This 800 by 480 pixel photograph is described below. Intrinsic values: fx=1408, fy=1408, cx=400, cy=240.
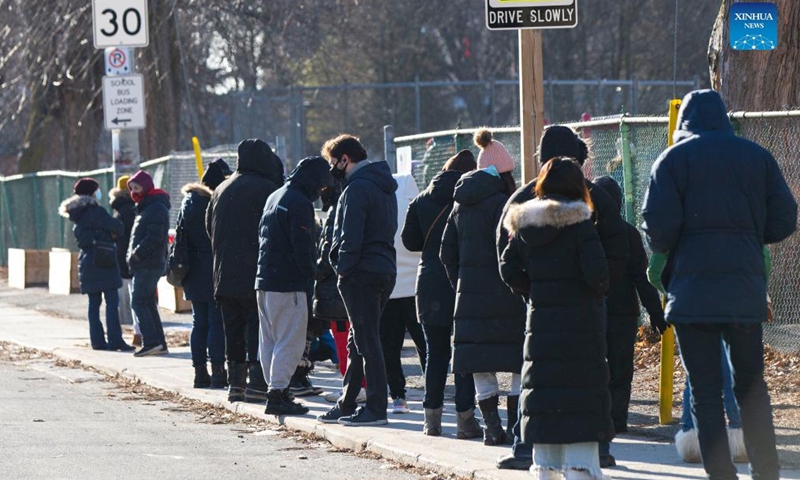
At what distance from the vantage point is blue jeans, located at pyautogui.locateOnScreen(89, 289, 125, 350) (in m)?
14.7

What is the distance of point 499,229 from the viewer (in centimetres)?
697

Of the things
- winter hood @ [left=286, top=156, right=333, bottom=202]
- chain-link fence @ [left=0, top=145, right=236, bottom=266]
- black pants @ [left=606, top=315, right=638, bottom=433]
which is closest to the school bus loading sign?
winter hood @ [left=286, top=156, right=333, bottom=202]

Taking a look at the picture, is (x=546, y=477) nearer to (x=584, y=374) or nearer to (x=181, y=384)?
(x=584, y=374)

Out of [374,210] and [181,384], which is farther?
[181,384]

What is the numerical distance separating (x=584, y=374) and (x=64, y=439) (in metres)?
4.14

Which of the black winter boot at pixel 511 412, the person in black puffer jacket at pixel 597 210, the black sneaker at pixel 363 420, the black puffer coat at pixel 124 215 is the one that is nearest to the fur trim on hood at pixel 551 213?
the person in black puffer jacket at pixel 597 210

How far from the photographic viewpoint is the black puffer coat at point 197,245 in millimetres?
11344

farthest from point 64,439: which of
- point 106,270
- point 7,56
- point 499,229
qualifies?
point 7,56

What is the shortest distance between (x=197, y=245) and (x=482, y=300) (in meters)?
4.08

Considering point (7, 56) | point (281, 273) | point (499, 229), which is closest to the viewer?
point (499, 229)

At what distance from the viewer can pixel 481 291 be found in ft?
26.0

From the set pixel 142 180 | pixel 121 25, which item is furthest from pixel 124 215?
pixel 121 25

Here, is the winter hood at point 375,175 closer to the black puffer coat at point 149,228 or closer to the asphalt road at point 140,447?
the asphalt road at point 140,447

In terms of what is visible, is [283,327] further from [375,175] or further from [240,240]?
[375,175]
